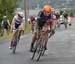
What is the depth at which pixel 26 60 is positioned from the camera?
14.8m

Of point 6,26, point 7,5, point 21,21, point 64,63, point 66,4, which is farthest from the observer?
point 66,4

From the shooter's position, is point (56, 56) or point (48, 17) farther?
point (56, 56)

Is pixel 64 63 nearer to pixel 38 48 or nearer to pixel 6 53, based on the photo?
pixel 38 48

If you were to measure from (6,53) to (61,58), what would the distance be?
301 cm

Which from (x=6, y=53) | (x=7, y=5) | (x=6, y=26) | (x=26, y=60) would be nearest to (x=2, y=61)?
(x=26, y=60)

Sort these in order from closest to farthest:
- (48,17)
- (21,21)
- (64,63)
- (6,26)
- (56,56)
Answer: (64,63)
(48,17)
(56,56)
(21,21)
(6,26)

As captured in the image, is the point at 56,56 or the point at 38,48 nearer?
the point at 38,48

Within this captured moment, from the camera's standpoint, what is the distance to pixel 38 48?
1466cm

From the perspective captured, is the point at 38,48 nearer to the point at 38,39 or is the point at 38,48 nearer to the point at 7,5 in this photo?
the point at 38,39

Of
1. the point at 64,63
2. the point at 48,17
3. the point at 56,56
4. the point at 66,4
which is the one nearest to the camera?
the point at 64,63

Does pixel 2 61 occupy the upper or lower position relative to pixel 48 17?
lower

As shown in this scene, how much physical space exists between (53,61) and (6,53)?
352 cm

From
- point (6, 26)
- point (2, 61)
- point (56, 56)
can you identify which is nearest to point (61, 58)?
point (56, 56)

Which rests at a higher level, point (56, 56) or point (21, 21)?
point (21, 21)
